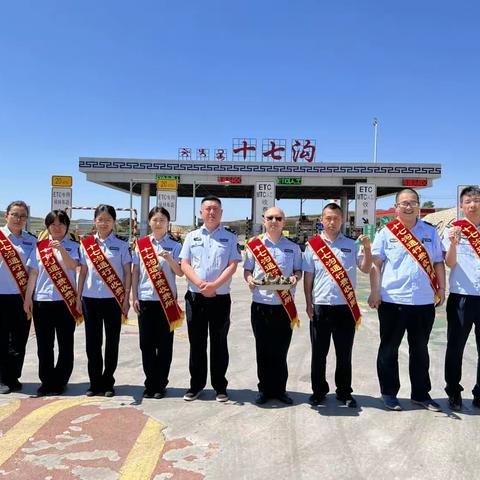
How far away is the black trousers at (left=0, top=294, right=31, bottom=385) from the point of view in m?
4.38

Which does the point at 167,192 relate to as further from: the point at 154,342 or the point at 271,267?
the point at 271,267

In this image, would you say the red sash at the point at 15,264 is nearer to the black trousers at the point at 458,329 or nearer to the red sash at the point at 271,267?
the red sash at the point at 271,267

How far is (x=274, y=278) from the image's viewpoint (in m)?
3.96

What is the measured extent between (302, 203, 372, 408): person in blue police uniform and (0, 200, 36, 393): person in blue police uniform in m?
2.82

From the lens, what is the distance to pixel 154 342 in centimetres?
428

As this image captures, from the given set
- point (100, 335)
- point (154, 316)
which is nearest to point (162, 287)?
point (154, 316)

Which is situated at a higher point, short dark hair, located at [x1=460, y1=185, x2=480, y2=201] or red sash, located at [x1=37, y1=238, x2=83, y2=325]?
short dark hair, located at [x1=460, y1=185, x2=480, y2=201]

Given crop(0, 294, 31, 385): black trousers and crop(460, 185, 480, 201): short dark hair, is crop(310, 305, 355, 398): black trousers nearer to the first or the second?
crop(460, 185, 480, 201): short dark hair

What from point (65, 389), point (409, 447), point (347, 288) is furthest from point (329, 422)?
point (65, 389)

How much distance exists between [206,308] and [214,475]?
5.31 feet

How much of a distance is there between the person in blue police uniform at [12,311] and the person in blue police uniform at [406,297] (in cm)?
341

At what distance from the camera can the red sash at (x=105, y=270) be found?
13.8 feet

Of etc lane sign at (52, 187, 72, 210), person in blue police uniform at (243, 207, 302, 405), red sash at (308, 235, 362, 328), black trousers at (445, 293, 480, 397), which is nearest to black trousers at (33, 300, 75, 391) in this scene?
person in blue police uniform at (243, 207, 302, 405)

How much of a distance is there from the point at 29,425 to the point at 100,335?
99 centimetres
